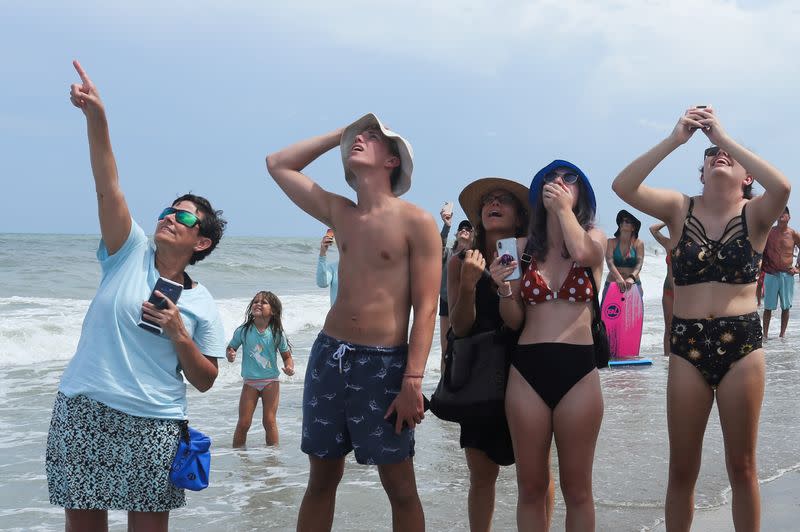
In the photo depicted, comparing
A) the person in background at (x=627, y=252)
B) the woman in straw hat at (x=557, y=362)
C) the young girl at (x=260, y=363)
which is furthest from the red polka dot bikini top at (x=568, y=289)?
the person in background at (x=627, y=252)

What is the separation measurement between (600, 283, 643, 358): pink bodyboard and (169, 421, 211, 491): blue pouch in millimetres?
8231

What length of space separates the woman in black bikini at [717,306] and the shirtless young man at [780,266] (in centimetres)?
900

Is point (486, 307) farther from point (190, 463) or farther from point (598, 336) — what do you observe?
point (190, 463)

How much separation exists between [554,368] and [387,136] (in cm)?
128

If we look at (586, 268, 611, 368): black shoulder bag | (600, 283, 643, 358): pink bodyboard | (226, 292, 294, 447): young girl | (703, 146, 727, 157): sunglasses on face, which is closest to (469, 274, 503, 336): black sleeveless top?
(586, 268, 611, 368): black shoulder bag

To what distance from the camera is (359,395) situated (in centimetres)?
361

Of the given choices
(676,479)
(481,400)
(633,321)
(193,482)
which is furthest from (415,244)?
(633,321)

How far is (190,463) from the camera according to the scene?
3.30 metres

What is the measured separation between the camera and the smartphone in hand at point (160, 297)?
3219 millimetres

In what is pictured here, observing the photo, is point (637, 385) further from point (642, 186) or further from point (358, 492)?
point (642, 186)

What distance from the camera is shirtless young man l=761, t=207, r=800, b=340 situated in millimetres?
12617

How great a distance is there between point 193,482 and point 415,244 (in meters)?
1.35

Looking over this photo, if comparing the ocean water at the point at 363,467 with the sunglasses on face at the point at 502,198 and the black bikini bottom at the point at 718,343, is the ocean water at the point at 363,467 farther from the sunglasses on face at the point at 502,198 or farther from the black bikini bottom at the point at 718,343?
the sunglasses on face at the point at 502,198

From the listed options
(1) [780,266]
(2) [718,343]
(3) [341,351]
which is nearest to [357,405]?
(3) [341,351]
